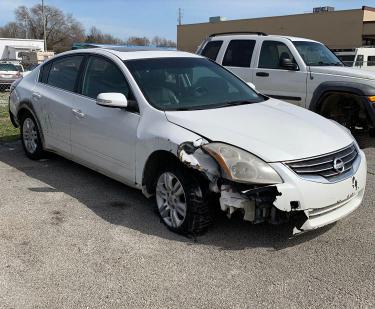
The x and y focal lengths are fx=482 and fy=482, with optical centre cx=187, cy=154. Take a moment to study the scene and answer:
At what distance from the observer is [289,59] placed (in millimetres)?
8359

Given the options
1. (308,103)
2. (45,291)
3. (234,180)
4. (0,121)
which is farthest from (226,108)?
(0,121)

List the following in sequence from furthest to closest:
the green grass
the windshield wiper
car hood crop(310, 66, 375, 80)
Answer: the green grass → car hood crop(310, 66, 375, 80) → the windshield wiper

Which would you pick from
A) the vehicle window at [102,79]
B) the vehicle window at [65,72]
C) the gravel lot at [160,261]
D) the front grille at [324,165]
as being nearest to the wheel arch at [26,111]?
the vehicle window at [65,72]

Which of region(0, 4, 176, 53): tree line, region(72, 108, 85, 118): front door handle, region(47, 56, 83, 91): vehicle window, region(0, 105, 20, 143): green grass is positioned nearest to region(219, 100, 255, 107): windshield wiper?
region(72, 108, 85, 118): front door handle

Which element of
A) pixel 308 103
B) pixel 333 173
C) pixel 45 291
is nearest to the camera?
pixel 45 291

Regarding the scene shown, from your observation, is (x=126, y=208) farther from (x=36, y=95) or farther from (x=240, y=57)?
(x=240, y=57)

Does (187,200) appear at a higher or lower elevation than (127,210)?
higher

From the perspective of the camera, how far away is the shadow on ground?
413cm

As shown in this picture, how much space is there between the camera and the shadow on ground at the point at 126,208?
4129 mm

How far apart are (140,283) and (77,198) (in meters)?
2.06

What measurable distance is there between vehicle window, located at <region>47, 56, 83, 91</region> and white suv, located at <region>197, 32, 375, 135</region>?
12.6 ft

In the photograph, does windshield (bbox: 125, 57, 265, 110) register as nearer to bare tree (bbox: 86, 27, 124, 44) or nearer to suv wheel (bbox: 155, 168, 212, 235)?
suv wheel (bbox: 155, 168, 212, 235)

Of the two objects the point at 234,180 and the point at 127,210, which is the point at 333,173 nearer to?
the point at 234,180

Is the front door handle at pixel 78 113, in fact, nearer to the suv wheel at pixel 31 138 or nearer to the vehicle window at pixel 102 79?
the vehicle window at pixel 102 79
